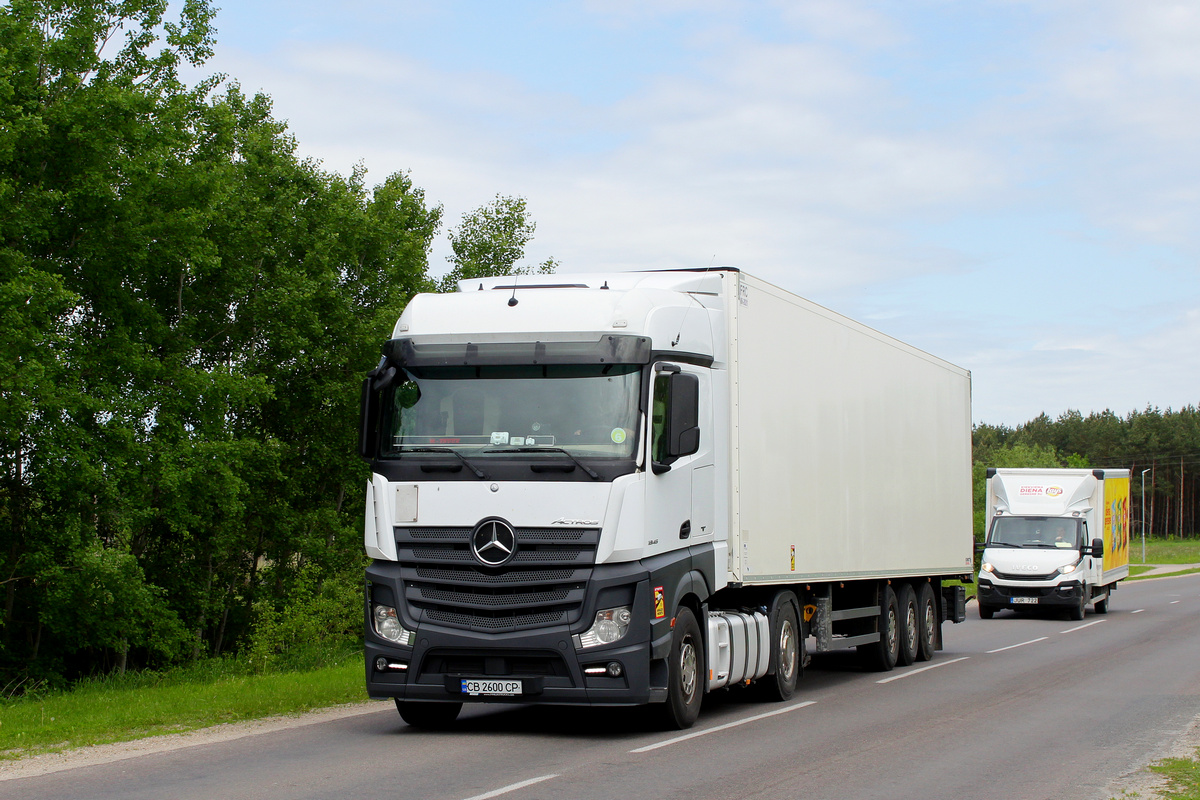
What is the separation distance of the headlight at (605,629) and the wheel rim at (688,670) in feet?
3.32

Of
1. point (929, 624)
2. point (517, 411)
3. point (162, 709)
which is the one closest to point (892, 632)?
point (929, 624)

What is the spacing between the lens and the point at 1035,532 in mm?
29750

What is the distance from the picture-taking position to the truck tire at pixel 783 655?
12.9 metres

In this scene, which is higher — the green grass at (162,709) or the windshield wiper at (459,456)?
the windshield wiper at (459,456)

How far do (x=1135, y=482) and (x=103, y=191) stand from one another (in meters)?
129

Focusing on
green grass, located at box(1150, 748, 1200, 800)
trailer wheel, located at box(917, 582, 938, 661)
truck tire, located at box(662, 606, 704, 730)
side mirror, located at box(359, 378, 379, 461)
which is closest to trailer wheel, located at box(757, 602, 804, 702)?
truck tire, located at box(662, 606, 704, 730)

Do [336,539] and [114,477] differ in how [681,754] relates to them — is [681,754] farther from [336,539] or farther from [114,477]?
[336,539]

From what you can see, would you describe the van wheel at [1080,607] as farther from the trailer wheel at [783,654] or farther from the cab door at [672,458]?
the cab door at [672,458]

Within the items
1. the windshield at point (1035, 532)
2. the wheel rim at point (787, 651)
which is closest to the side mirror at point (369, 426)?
the wheel rim at point (787, 651)

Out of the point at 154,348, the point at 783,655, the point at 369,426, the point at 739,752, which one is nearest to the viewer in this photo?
the point at 739,752

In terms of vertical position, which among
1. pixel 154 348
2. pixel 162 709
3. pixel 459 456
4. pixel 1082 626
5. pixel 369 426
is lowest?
pixel 1082 626

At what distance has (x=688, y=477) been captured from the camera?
10.8 m

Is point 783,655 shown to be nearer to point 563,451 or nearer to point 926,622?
point 563,451

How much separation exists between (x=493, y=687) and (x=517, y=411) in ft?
7.22
